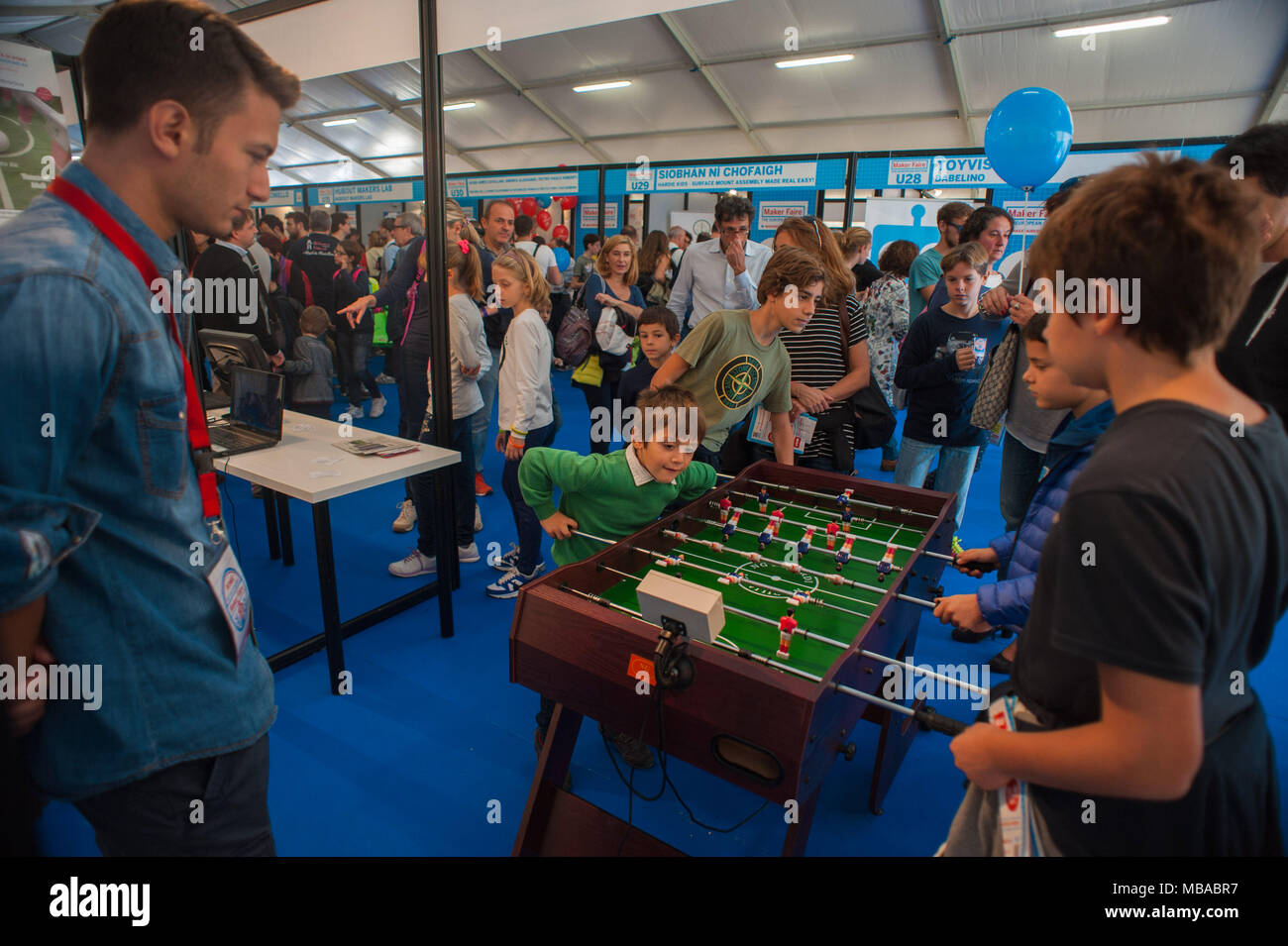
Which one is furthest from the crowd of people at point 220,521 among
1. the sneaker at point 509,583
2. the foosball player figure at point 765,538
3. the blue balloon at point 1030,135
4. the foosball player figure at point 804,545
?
the blue balloon at point 1030,135

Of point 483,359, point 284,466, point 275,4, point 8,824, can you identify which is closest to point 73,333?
point 8,824

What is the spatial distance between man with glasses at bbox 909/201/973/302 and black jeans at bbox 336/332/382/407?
15.7 ft

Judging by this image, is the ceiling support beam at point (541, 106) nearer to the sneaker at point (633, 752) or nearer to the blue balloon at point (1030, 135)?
the blue balloon at point (1030, 135)

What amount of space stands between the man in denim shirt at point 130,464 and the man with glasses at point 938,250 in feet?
12.2

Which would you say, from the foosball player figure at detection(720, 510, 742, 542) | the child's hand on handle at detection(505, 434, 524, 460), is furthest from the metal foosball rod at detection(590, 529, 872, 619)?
the child's hand on handle at detection(505, 434, 524, 460)

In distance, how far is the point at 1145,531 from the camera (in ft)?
2.23

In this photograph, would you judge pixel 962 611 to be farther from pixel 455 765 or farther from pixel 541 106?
pixel 541 106

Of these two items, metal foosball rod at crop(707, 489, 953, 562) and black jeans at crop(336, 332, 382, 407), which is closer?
metal foosball rod at crop(707, 489, 953, 562)

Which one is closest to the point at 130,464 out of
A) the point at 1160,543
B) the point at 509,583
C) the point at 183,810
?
the point at 183,810

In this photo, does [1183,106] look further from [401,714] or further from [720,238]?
[401,714]

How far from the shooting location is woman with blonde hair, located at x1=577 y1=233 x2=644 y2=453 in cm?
416

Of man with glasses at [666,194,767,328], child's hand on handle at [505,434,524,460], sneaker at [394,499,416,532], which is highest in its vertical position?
man with glasses at [666,194,767,328]

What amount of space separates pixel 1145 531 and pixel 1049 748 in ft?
0.94

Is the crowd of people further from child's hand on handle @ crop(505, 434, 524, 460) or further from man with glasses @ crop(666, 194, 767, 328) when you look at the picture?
man with glasses @ crop(666, 194, 767, 328)
